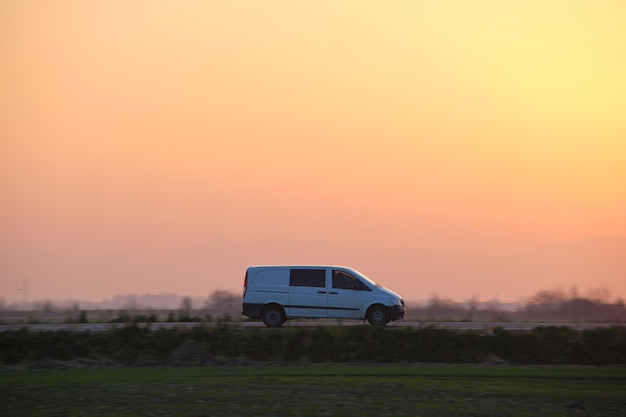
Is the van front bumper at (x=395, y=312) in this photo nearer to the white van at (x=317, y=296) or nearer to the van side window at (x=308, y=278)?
the white van at (x=317, y=296)

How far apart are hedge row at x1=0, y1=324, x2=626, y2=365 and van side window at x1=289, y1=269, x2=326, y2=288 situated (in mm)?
3603

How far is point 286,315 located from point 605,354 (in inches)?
409

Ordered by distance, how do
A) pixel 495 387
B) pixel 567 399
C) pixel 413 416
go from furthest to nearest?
pixel 495 387, pixel 567 399, pixel 413 416

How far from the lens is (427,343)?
24.8 meters

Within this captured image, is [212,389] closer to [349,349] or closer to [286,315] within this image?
[349,349]

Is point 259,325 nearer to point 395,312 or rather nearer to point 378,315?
point 378,315

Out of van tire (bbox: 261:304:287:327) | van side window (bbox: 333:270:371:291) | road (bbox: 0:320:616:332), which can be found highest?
van side window (bbox: 333:270:371:291)

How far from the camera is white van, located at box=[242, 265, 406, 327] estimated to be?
28797mm

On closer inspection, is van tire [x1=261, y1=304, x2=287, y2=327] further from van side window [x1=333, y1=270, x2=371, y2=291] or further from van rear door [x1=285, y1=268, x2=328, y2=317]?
van side window [x1=333, y1=270, x2=371, y2=291]

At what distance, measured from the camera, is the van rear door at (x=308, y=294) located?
28.9 metres

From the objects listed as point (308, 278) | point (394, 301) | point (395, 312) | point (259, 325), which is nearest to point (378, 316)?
point (395, 312)

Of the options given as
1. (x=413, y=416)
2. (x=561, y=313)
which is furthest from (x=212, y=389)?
(x=561, y=313)

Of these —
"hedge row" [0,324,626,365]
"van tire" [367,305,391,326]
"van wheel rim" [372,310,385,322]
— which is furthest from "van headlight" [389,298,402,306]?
"hedge row" [0,324,626,365]

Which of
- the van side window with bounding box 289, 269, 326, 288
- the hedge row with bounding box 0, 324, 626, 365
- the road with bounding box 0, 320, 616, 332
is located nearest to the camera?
the hedge row with bounding box 0, 324, 626, 365
